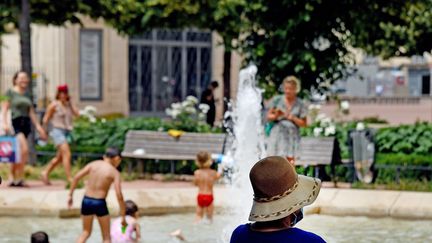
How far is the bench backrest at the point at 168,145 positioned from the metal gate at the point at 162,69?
60.4ft

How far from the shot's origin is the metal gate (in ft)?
114

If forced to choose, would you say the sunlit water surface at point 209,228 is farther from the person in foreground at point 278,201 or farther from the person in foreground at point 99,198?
the person in foreground at point 278,201

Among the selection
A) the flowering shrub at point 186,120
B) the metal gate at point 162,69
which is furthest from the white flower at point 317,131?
the metal gate at point 162,69

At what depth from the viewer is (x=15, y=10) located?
1867 centimetres

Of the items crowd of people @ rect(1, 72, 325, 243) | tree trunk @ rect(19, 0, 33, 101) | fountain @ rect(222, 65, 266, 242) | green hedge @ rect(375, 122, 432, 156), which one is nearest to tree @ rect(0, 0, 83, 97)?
tree trunk @ rect(19, 0, 33, 101)

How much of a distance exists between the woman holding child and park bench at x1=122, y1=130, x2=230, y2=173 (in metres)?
2.81

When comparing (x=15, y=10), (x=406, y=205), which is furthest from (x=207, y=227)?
(x=15, y=10)

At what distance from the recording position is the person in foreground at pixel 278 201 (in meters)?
3.94

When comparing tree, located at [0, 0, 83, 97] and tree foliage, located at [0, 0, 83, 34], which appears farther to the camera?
tree foliage, located at [0, 0, 83, 34]

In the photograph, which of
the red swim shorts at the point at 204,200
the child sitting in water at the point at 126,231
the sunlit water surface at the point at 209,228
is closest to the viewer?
the child sitting in water at the point at 126,231

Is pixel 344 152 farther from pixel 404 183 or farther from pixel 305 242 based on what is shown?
pixel 305 242

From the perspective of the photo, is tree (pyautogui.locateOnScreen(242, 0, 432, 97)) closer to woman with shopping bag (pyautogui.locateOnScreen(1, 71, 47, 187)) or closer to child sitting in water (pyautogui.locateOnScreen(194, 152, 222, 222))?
woman with shopping bag (pyautogui.locateOnScreen(1, 71, 47, 187))

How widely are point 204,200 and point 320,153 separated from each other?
11.9 ft

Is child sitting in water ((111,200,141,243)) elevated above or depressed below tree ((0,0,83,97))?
below
